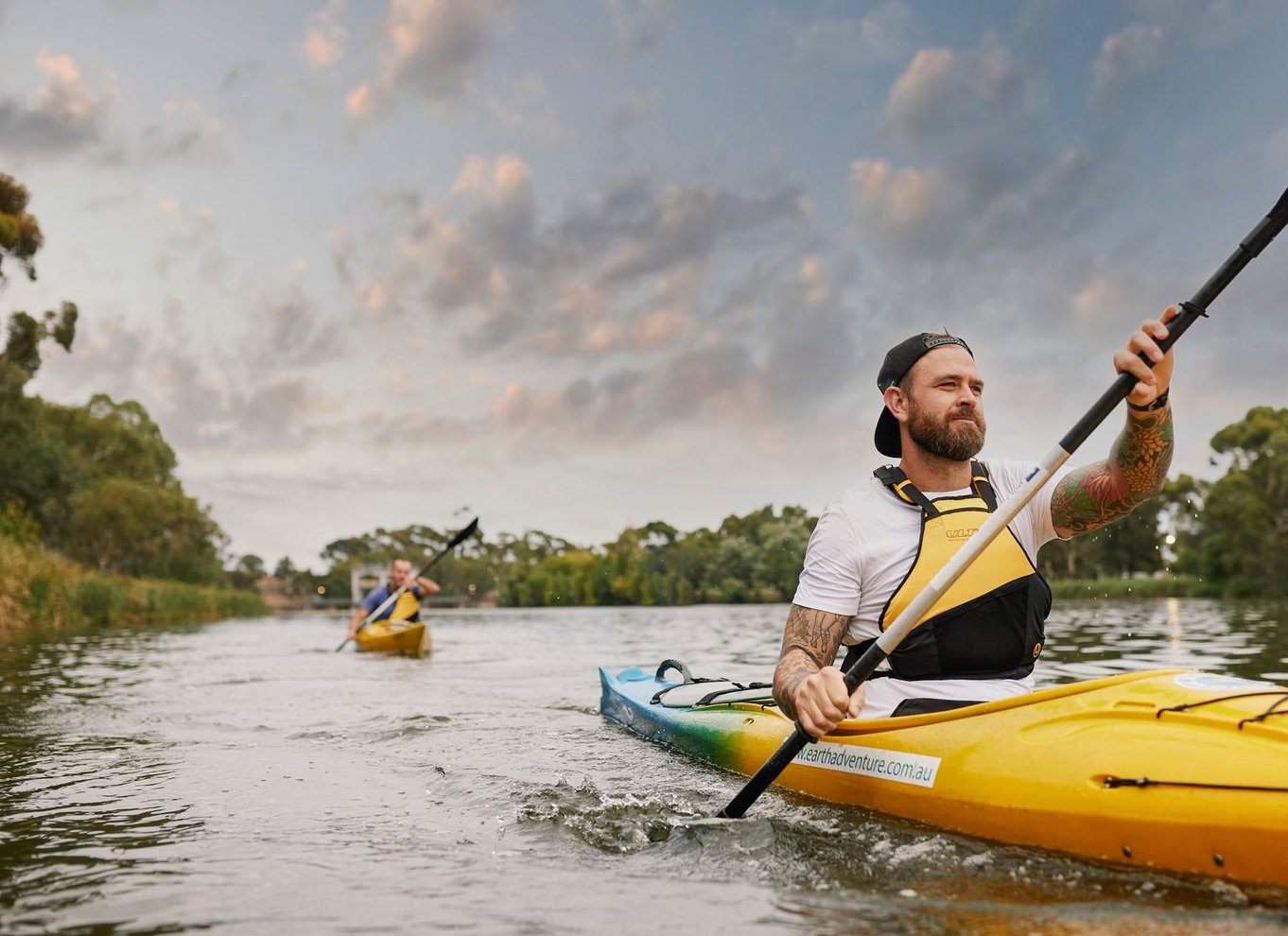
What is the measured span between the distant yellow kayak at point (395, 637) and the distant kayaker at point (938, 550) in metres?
11.7

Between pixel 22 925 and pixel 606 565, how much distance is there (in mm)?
84277

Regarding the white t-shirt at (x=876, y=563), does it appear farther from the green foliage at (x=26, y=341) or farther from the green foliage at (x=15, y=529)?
the green foliage at (x=26, y=341)

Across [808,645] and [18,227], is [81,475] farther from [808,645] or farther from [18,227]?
[808,645]

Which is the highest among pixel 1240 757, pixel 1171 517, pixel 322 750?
pixel 1171 517

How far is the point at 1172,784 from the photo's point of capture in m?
2.83

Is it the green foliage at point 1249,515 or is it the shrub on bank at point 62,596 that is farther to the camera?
the green foliage at point 1249,515

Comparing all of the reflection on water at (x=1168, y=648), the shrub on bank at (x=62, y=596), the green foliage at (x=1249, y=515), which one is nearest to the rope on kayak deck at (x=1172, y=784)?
the reflection on water at (x=1168, y=648)

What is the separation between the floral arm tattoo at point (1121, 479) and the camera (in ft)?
Answer: 11.3

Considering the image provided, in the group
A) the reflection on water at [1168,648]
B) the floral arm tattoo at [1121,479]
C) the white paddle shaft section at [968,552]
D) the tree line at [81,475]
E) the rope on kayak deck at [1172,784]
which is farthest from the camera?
the tree line at [81,475]

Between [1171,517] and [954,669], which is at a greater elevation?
[1171,517]

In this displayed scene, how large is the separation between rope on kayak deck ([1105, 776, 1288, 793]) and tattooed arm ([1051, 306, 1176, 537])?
3.50ft

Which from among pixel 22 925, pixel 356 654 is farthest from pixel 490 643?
pixel 22 925

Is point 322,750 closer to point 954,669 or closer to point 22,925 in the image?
point 22,925

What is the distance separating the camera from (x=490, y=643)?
67.8ft
